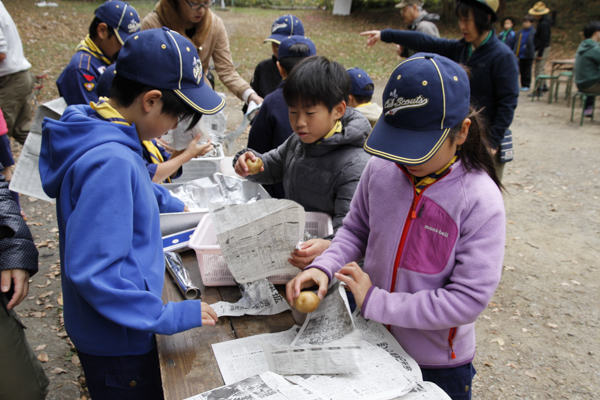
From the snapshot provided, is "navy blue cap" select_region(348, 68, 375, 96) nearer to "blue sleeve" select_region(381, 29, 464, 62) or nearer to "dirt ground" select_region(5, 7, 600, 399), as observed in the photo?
"blue sleeve" select_region(381, 29, 464, 62)

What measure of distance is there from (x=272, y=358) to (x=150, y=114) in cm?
95

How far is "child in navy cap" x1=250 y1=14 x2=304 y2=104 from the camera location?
4.51m

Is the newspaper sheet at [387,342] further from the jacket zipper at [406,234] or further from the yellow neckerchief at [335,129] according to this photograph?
the yellow neckerchief at [335,129]

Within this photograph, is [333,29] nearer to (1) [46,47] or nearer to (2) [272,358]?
(1) [46,47]

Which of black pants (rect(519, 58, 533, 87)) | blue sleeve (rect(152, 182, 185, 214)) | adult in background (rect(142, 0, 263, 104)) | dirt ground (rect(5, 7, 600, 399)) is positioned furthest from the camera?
black pants (rect(519, 58, 533, 87))

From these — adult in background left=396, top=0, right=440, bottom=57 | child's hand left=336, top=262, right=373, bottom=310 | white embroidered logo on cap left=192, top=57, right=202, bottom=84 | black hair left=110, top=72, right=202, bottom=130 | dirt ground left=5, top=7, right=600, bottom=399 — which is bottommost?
dirt ground left=5, top=7, right=600, bottom=399

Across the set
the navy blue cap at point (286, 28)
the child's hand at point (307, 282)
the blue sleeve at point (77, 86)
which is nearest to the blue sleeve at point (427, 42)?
the navy blue cap at point (286, 28)

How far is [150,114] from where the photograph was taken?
155cm

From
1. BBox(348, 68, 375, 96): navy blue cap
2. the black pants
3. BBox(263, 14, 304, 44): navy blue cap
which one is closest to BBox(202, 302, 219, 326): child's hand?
BBox(348, 68, 375, 96): navy blue cap

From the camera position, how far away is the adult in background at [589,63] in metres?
8.51

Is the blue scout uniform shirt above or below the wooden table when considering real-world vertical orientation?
above

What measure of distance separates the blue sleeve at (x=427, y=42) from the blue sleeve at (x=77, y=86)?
281cm

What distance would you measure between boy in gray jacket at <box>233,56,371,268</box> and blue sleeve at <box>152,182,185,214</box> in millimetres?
657

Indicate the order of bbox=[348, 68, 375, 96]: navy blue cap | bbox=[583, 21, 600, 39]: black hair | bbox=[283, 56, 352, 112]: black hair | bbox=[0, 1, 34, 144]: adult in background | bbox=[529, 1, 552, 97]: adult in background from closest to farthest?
bbox=[283, 56, 352, 112]: black hair
bbox=[348, 68, 375, 96]: navy blue cap
bbox=[0, 1, 34, 144]: adult in background
bbox=[583, 21, 600, 39]: black hair
bbox=[529, 1, 552, 97]: adult in background
